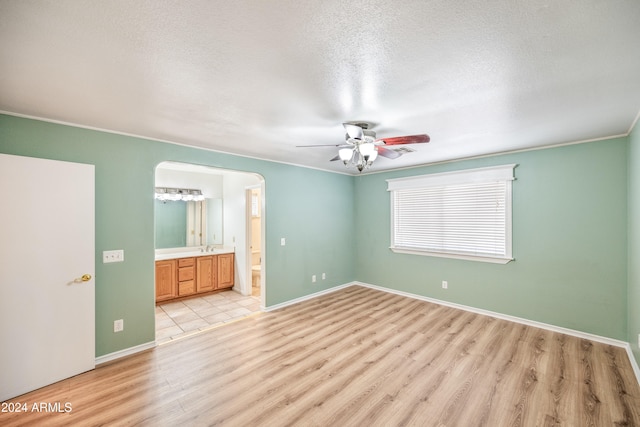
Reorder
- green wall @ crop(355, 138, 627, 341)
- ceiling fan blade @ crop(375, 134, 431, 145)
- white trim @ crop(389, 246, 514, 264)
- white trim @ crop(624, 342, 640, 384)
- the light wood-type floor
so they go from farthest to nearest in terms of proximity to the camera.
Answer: white trim @ crop(389, 246, 514, 264), green wall @ crop(355, 138, 627, 341), white trim @ crop(624, 342, 640, 384), ceiling fan blade @ crop(375, 134, 431, 145), the light wood-type floor

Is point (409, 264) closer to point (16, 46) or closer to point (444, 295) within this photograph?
point (444, 295)

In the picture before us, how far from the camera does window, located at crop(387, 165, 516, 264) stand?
12.9ft

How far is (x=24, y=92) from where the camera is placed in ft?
6.52

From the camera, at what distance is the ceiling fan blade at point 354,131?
2564 mm

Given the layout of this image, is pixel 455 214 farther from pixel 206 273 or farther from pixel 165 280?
pixel 165 280

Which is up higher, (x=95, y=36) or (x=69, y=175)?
(x=95, y=36)

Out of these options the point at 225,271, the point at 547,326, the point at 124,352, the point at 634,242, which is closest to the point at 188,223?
the point at 225,271

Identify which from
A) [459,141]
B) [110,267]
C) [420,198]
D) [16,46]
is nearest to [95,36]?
[16,46]

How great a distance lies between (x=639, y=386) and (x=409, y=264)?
294 centimetres

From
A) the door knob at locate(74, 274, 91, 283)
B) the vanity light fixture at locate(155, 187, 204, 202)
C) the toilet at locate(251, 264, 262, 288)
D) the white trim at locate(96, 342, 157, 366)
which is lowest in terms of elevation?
the white trim at locate(96, 342, 157, 366)

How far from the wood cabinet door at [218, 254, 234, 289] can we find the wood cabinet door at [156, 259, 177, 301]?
0.83m

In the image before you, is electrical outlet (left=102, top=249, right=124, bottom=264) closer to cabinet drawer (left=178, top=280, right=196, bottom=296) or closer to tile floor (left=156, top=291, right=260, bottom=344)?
tile floor (left=156, top=291, right=260, bottom=344)

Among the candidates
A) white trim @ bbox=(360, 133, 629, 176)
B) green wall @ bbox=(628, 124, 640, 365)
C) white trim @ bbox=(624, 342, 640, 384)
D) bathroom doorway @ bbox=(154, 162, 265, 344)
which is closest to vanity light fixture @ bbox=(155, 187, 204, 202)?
bathroom doorway @ bbox=(154, 162, 265, 344)

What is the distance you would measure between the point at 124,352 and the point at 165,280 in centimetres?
191
